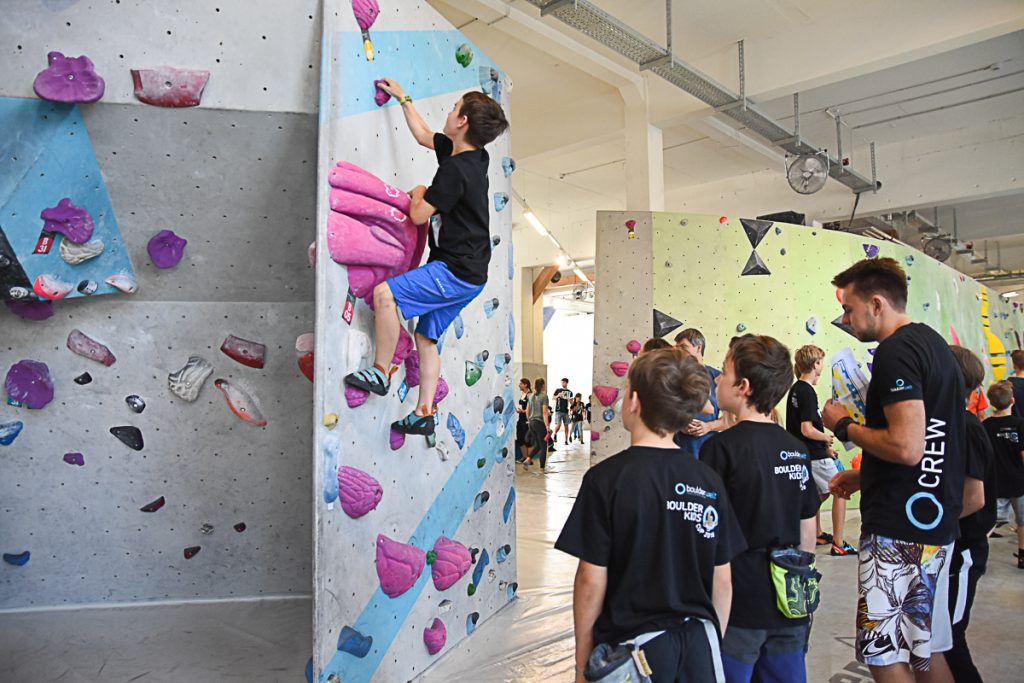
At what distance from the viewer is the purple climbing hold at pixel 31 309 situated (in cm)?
309

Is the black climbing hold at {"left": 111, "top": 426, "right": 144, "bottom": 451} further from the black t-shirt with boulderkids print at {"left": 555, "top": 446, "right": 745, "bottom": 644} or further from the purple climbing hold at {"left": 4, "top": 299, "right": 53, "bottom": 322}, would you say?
the black t-shirt with boulderkids print at {"left": 555, "top": 446, "right": 745, "bottom": 644}

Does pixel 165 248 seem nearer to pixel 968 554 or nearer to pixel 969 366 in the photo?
pixel 968 554

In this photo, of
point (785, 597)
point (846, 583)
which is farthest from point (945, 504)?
point (846, 583)

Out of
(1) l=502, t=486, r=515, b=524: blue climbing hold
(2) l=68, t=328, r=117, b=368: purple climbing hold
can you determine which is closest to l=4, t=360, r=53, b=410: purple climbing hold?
(2) l=68, t=328, r=117, b=368: purple climbing hold

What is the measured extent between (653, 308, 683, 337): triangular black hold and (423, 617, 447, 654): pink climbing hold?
318cm

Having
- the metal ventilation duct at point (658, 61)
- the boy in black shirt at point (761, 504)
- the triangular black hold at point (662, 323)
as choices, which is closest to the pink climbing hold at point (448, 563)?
the boy in black shirt at point (761, 504)

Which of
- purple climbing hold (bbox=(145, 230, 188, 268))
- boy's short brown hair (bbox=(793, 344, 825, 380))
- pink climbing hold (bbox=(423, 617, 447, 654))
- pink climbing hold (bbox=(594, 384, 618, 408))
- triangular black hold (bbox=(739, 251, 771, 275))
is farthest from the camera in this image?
triangular black hold (bbox=(739, 251, 771, 275))

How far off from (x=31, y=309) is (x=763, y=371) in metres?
3.06

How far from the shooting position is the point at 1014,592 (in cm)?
380

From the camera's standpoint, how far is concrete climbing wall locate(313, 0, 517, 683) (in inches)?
89.7

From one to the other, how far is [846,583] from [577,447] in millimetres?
9065

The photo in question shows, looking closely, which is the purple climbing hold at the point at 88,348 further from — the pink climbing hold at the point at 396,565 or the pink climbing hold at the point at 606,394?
the pink climbing hold at the point at 606,394

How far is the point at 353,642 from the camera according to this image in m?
2.35

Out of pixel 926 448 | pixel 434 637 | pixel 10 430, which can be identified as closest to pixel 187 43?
pixel 10 430
